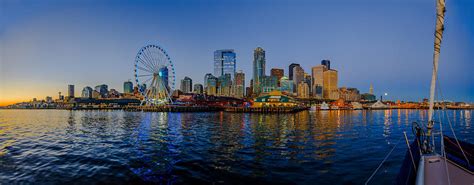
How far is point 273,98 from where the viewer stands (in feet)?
467

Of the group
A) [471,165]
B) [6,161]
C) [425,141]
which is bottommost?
[6,161]

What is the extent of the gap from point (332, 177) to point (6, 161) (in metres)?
21.5

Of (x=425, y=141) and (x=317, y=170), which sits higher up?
(x=425, y=141)

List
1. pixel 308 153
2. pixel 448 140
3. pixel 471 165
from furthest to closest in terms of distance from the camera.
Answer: pixel 308 153 → pixel 448 140 → pixel 471 165

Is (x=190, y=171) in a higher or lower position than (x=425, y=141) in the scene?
lower

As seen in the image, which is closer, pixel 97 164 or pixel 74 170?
pixel 74 170

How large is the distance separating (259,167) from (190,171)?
408 cm

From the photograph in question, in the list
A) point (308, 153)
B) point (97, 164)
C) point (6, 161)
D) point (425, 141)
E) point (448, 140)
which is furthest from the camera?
point (308, 153)

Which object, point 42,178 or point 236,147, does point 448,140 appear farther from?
point 42,178

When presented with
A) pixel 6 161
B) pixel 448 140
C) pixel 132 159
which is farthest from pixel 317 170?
pixel 6 161

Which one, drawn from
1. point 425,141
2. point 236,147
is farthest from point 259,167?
point 425,141

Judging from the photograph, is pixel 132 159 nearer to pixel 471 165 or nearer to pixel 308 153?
pixel 308 153

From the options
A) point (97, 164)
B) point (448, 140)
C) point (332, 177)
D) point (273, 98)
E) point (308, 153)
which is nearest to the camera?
point (448, 140)

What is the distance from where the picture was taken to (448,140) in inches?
367
